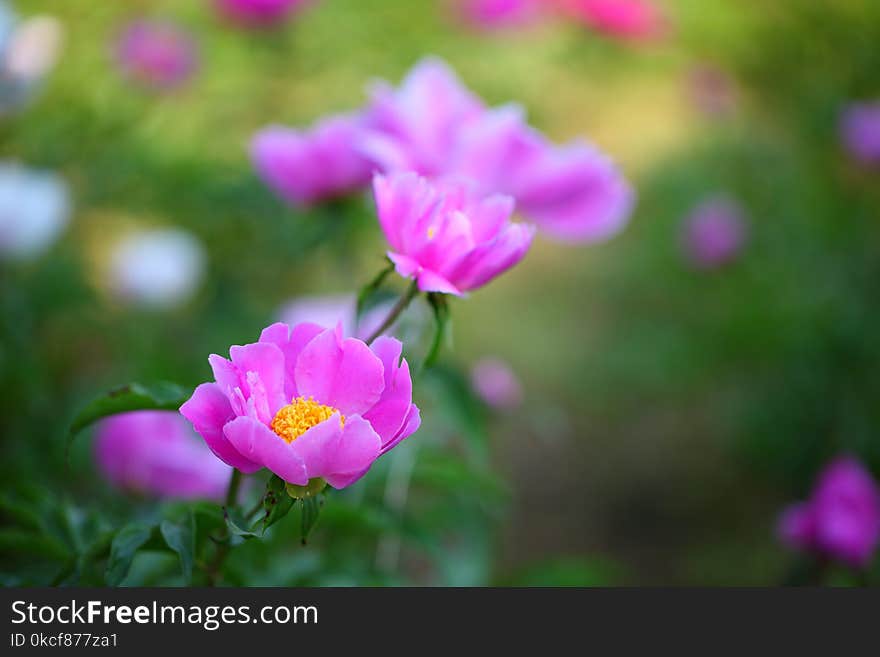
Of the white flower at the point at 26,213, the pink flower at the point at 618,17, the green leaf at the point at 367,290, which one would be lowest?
the green leaf at the point at 367,290

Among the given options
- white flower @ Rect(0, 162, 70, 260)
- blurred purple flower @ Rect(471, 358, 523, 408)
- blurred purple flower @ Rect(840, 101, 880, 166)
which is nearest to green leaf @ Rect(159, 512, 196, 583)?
blurred purple flower @ Rect(471, 358, 523, 408)

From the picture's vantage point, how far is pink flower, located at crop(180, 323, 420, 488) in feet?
1.29

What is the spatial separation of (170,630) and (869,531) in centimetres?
57

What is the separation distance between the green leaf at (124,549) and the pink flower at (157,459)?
0.94 feet

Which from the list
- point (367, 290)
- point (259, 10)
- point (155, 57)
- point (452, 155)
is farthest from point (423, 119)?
point (155, 57)

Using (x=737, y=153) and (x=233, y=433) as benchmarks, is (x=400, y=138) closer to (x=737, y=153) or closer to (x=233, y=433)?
(x=233, y=433)

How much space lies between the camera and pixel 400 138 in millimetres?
603

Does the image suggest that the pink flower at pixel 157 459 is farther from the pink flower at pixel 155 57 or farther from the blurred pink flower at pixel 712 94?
the blurred pink flower at pixel 712 94

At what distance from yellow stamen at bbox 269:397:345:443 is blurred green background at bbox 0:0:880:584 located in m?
0.18

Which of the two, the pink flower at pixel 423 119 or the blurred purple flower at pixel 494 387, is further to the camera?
the blurred purple flower at pixel 494 387

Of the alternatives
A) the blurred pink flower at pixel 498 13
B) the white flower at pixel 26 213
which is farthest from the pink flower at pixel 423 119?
the blurred pink flower at pixel 498 13

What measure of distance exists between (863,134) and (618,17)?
0.78 meters

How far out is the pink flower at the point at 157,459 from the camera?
737 millimetres

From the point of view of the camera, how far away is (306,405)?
0.43 meters
